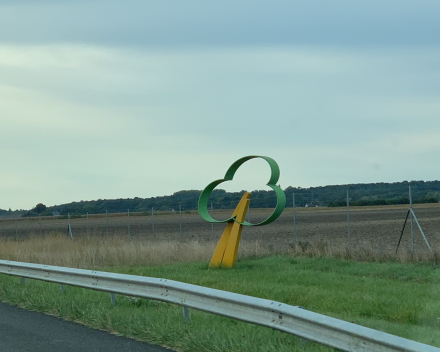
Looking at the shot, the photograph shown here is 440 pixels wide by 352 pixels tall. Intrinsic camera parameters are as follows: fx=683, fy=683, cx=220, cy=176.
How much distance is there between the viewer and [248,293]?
1248 cm

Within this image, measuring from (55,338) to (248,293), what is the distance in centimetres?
474

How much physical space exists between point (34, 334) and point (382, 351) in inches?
192

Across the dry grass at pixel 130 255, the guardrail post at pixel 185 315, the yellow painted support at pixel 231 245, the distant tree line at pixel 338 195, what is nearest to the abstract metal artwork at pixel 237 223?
the yellow painted support at pixel 231 245

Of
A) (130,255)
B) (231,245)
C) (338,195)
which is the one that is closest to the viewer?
(231,245)

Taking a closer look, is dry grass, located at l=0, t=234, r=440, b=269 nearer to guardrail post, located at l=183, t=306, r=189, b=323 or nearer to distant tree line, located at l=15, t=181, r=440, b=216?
distant tree line, located at l=15, t=181, r=440, b=216

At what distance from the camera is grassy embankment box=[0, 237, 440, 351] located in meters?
8.05

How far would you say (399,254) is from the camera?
18266 mm

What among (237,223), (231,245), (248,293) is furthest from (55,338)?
(237,223)

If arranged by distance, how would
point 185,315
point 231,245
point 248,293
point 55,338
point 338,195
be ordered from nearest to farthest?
point 55,338 → point 185,315 → point 248,293 → point 231,245 → point 338,195

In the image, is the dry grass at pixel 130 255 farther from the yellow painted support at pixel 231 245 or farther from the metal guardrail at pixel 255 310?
the metal guardrail at pixel 255 310

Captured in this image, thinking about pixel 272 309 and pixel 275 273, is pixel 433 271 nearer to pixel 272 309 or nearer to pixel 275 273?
pixel 275 273

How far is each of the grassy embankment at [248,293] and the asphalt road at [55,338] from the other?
0.27 meters

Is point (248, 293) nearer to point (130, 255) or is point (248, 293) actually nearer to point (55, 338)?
point (55, 338)

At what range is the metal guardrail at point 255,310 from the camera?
5914 millimetres
